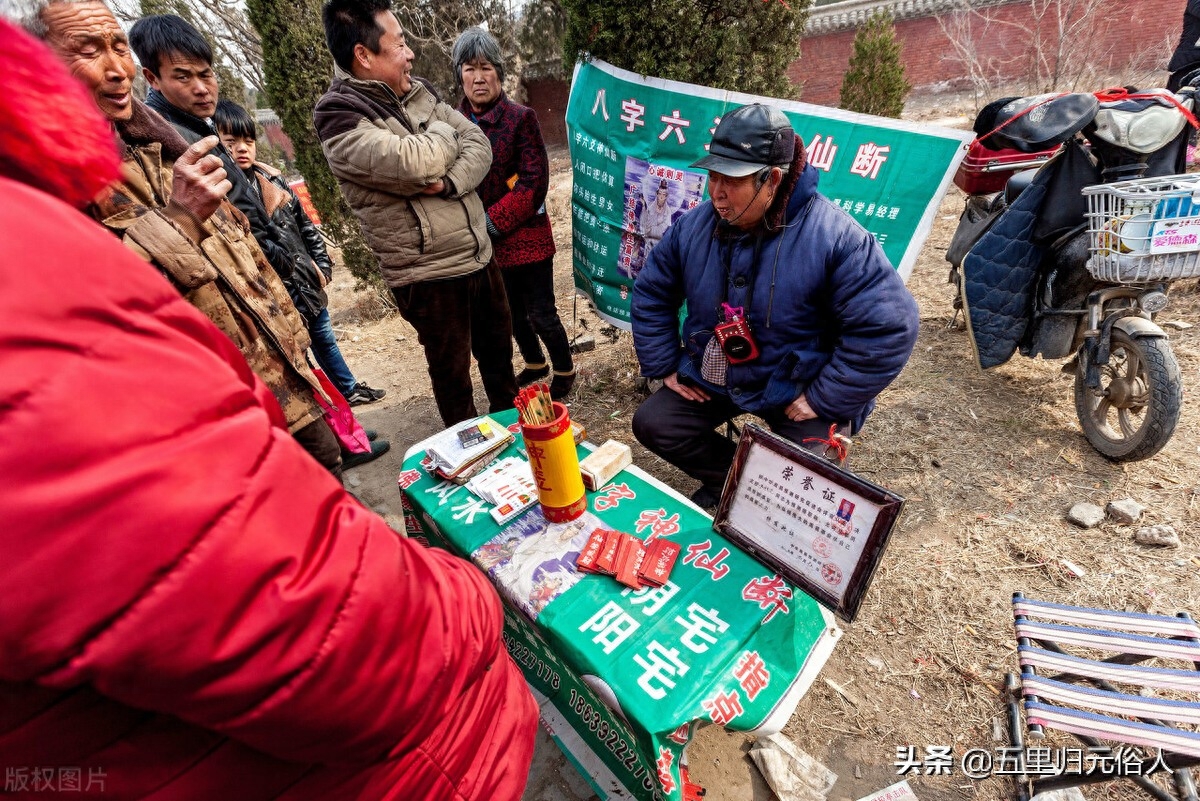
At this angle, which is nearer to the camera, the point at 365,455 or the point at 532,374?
the point at 365,455

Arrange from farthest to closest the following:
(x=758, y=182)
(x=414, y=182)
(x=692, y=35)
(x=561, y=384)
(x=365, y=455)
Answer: (x=561, y=384) < (x=365, y=455) < (x=692, y=35) < (x=414, y=182) < (x=758, y=182)

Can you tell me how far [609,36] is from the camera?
2945 millimetres

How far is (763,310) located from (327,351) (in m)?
3.07

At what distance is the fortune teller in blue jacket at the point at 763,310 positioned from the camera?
2004 mm

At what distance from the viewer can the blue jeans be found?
146 inches

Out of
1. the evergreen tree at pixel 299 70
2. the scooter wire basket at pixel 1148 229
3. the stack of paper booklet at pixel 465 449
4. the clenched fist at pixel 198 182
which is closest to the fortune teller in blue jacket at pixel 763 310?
the stack of paper booklet at pixel 465 449

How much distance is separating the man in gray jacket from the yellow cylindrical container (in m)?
1.32

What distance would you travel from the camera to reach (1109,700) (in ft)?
4.87

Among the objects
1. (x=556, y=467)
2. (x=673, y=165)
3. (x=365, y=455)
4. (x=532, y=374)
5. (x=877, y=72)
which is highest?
(x=877, y=72)

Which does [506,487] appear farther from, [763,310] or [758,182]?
[758,182]

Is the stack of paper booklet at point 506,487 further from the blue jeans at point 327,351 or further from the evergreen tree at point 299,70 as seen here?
the evergreen tree at point 299,70

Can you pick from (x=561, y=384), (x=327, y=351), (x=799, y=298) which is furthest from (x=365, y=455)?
(x=799, y=298)

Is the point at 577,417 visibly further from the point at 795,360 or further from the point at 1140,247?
the point at 1140,247

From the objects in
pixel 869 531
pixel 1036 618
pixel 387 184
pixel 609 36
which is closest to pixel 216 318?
pixel 387 184
